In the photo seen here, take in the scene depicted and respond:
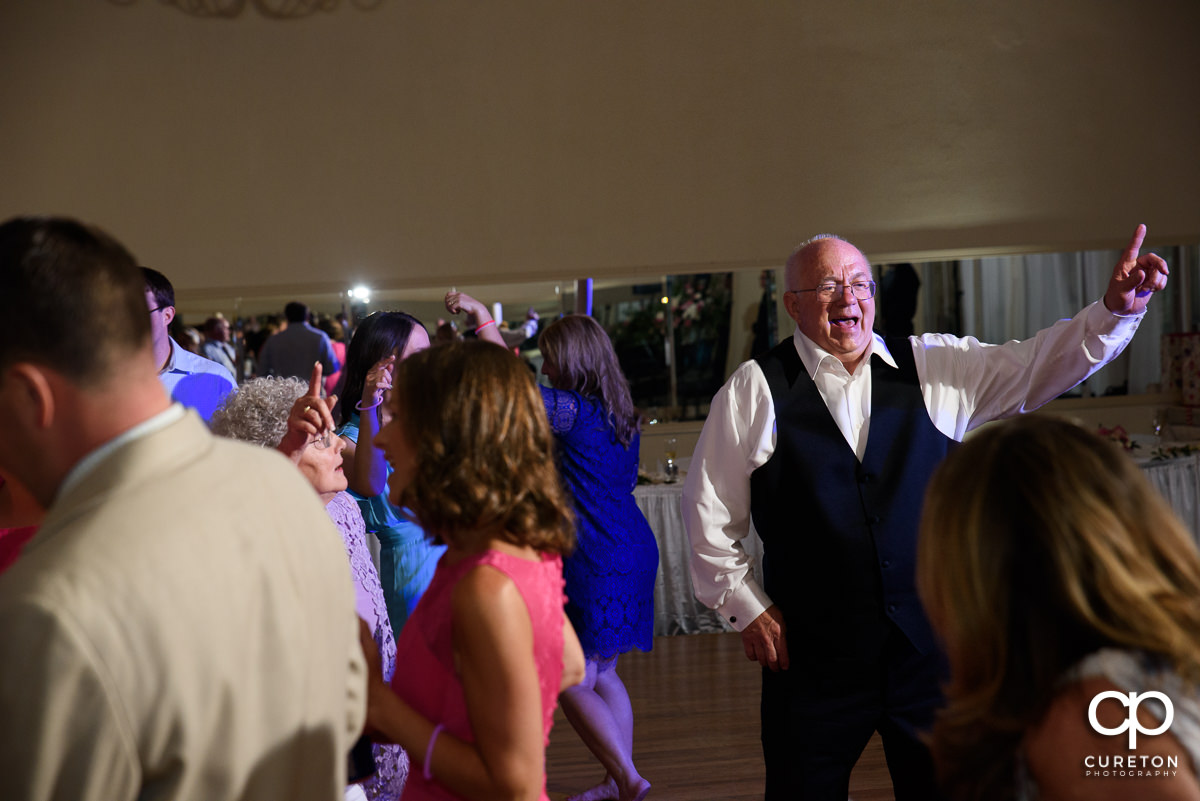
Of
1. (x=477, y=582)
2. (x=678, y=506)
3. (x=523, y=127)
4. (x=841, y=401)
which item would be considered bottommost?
(x=678, y=506)

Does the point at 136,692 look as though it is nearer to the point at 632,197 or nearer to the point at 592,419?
the point at 592,419

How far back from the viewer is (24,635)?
801mm

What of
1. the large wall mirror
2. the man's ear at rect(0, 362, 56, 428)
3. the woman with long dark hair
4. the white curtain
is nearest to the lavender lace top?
the woman with long dark hair

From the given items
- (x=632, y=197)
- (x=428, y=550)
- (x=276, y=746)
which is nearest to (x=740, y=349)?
(x=632, y=197)

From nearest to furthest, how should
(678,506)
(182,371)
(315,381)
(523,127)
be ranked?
(315,381) < (182,371) < (678,506) < (523,127)

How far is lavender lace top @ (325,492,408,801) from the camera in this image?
6.95 feet

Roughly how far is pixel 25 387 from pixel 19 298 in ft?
0.26

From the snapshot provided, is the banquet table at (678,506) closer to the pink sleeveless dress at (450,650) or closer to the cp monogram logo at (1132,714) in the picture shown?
the pink sleeveless dress at (450,650)

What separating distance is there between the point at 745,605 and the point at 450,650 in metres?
1.18

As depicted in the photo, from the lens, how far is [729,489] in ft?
8.20

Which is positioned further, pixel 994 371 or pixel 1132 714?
pixel 994 371

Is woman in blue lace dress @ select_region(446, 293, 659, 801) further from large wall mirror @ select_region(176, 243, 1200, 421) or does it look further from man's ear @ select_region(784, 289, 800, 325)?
large wall mirror @ select_region(176, 243, 1200, 421)

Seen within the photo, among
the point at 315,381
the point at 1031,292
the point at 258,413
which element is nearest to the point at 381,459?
the point at 258,413

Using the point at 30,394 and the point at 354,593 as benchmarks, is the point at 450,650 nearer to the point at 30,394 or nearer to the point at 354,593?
the point at 354,593
